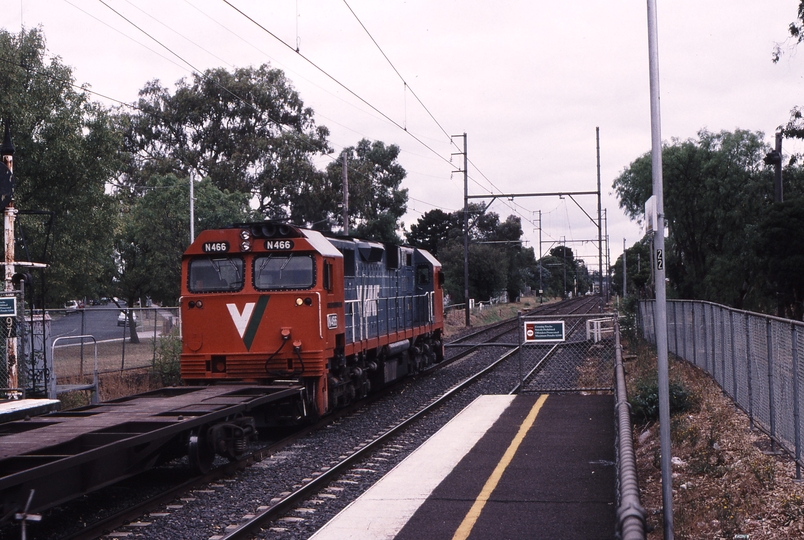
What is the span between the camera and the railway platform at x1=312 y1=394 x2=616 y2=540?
736 centimetres

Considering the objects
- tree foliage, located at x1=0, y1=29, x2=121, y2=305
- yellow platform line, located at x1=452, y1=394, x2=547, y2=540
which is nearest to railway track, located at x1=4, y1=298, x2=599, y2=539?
yellow platform line, located at x1=452, y1=394, x2=547, y2=540

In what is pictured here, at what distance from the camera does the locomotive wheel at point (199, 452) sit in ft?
31.3

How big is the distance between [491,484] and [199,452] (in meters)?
3.65

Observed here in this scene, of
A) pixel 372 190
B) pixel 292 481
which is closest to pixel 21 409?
pixel 292 481

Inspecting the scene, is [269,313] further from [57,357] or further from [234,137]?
[234,137]

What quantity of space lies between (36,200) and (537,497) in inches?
794

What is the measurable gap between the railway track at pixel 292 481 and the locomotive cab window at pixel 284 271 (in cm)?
258

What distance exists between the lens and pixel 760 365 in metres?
9.82

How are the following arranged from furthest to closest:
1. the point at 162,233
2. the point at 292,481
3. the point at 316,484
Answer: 1. the point at 162,233
2. the point at 292,481
3. the point at 316,484

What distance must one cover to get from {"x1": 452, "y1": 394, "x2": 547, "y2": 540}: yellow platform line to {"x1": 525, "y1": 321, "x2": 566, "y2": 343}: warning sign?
74.3 inches

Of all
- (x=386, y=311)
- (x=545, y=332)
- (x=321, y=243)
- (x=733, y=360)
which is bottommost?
(x=733, y=360)


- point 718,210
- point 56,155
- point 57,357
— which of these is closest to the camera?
point 57,357

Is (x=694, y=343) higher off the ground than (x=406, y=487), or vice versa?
(x=694, y=343)

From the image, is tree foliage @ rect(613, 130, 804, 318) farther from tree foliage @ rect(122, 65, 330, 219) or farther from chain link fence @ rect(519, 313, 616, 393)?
tree foliage @ rect(122, 65, 330, 219)
